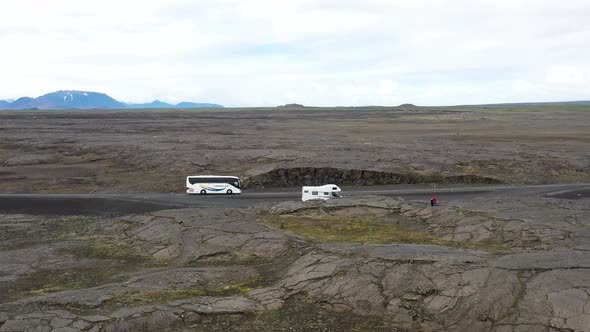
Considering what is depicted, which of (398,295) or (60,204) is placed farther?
(60,204)

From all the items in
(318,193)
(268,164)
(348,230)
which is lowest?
(348,230)

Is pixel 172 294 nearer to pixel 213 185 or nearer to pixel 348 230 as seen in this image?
pixel 348 230

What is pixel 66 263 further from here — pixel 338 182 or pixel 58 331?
pixel 338 182

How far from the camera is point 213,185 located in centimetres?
5606

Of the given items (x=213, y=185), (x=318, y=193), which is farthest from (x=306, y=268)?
(x=213, y=185)

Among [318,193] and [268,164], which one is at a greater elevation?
[268,164]

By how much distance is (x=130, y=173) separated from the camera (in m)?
71.9

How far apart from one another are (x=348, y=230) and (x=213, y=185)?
23384 mm

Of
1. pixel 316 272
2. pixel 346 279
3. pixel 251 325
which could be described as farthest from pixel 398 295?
pixel 251 325

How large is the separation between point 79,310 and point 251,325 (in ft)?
25.4

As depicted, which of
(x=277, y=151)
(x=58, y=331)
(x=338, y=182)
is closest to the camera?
(x=58, y=331)

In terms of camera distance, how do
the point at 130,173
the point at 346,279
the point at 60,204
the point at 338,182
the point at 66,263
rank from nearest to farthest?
1. the point at 346,279
2. the point at 66,263
3. the point at 60,204
4. the point at 338,182
5. the point at 130,173

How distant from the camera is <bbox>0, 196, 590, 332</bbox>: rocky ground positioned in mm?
20391

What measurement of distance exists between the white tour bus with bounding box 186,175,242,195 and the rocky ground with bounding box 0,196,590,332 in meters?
15.7
